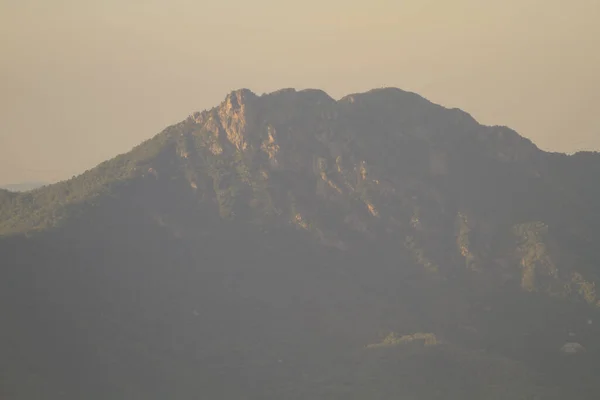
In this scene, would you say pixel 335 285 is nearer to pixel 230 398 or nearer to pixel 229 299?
pixel 229 299

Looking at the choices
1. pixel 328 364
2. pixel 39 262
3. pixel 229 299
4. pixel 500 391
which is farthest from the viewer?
pixel 229 299

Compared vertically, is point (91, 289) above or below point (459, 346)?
above

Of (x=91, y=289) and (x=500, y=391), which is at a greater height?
(x=91, y=289)

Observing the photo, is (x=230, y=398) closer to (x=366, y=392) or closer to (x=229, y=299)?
(x=366, y=392)

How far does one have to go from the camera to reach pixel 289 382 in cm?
15438

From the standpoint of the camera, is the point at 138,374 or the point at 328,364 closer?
the point at 138,374

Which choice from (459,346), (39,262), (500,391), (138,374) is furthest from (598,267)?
(39,262)

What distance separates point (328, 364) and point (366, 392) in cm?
1483

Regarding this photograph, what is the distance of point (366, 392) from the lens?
487 feet

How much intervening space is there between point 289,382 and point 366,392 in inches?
603

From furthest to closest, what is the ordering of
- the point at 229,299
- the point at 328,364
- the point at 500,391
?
the point at 229,299 → the point at 328,364 → the point at 500,391

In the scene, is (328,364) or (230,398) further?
(328,364)

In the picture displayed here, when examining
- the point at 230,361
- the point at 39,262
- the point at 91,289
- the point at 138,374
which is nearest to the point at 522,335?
the point at 230,361

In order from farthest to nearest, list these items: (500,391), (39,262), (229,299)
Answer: (229,299) → (39,262) → (500,391)
